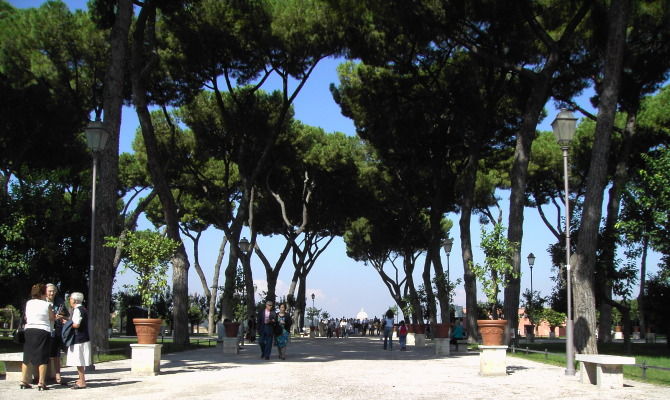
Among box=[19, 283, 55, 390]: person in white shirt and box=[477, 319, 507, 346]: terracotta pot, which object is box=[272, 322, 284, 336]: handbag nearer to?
box=[477, 319, 507, 346]: terracotta pot

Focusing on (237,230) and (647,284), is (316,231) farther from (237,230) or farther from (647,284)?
(647,284)

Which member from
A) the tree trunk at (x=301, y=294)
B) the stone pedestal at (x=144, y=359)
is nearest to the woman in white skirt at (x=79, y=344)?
the stone pedestal at (x=144, y=359)

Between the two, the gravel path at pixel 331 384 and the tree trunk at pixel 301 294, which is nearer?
the gravel path at pixel 331 384

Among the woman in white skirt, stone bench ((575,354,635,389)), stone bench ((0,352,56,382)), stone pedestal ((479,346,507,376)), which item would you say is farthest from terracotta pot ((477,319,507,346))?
stone bench ((0,352,56,382))

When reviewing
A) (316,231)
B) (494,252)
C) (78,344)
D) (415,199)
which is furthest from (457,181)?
(78,344)

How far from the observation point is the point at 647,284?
87.4 feet

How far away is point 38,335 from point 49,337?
0.47ft

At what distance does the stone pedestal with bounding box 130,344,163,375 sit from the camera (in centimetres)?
1112

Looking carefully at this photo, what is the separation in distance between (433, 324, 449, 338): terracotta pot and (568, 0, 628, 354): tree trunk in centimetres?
511

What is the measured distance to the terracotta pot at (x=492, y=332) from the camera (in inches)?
459

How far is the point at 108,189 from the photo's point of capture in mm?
15008

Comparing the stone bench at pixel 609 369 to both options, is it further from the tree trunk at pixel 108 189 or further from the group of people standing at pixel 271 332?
the tree trunk at pixel 108 189

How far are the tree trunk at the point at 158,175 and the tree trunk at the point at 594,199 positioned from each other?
10.2m

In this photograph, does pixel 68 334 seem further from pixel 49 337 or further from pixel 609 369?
pixel 609 369
